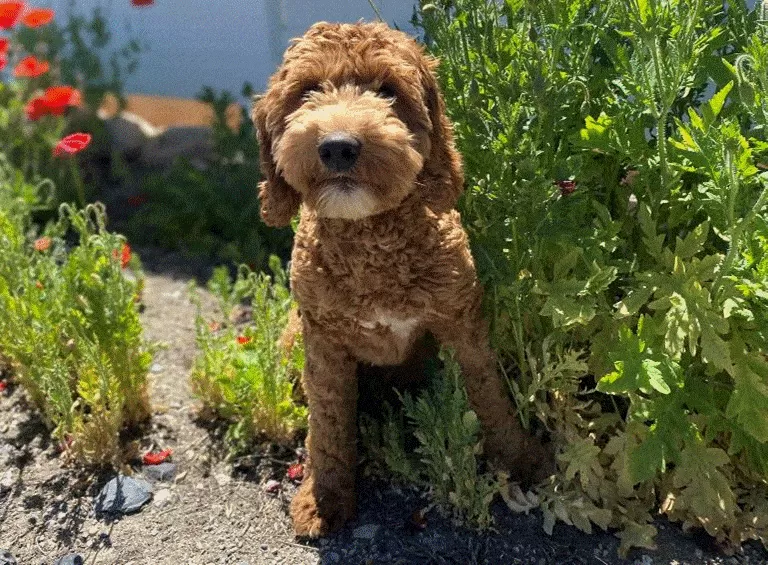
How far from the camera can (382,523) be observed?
9.18ft

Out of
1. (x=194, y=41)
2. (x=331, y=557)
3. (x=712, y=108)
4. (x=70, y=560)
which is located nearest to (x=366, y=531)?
(x=331, y=557)

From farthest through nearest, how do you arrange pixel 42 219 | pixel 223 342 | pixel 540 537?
pixel 42 219
pixel 223 342
pixel 540 537

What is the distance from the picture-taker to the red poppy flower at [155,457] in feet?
10.3

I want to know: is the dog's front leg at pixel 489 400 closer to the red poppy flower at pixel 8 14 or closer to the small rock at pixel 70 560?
the small rock at pixel 70 560

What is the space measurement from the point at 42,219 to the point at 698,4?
4308 mm

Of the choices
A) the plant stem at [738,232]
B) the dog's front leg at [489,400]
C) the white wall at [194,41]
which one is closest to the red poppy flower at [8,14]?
the white wall at [194,41]

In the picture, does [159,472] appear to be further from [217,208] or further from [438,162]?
[217,208]

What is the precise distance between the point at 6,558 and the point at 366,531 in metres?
1.23

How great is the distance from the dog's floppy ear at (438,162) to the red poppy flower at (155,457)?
1.54 metres

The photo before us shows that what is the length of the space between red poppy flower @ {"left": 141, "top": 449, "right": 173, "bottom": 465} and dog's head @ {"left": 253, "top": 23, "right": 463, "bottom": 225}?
3.78 ft

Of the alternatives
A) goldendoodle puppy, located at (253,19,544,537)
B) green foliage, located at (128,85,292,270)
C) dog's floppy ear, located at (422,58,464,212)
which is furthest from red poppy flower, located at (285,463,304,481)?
green foliage, located at (128,85,292,270)

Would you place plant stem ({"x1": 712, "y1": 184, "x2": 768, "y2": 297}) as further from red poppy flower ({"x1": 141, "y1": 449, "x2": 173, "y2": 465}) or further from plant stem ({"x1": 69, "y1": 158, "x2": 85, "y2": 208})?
plant stem ({"x1": 69, "y1": 158, "x2": 85, "y2": 208})

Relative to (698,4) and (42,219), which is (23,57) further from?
(698,4)

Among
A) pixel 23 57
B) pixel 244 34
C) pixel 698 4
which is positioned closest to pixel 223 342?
pixel 698 4
